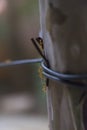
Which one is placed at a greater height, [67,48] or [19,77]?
[67,48]

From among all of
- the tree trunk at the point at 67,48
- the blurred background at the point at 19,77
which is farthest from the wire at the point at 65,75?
the blurred background at the point at 19,77

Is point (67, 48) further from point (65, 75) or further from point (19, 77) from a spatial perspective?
point (19, 77)

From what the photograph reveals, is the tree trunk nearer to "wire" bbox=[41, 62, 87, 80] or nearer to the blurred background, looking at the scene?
"wire" bbox=[41, 62, 87, 80]

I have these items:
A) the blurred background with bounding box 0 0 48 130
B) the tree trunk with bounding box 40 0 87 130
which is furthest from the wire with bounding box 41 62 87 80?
the blurred background with bounding box 0 0 48 130

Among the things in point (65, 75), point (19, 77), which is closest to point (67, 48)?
point (65, 75)

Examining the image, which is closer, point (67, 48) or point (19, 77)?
point (67, 48)

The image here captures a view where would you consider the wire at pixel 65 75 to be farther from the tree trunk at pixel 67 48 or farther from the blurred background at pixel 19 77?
the blurred background at pixel 19 77
